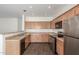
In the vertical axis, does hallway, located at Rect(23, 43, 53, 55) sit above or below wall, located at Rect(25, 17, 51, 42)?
below

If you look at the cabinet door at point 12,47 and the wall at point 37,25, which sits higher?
the wall at point 37,25

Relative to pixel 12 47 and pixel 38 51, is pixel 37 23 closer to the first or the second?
pixel 38 51

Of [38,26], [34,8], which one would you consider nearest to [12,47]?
[34,8]

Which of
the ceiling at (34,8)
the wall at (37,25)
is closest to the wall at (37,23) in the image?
the wall at (37,25)

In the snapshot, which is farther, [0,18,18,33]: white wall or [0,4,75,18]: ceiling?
[0,18,18,33]: white wall

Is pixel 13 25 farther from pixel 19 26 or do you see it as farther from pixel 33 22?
pixel 33 22

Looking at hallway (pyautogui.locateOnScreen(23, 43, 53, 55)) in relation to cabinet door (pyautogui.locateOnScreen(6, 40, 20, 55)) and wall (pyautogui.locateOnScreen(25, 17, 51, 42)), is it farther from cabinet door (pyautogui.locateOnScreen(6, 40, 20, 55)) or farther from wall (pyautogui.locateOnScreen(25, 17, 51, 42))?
wall (pyautogui.locateOnScreen(25, 17, 51, 42))

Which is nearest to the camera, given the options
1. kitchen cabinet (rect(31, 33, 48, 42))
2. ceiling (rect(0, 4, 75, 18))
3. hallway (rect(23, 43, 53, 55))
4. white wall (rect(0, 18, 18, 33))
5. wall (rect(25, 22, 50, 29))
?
ceiling (rect(0, 4, 75, 18))

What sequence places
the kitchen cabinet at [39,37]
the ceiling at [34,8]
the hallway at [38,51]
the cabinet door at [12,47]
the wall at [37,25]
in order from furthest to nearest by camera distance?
the wall at [37,25] < the kitchen cabinet at [39,37] < the hallway at [38,51] < the ceiling at [34,8] < the cabinet door at [12,47]

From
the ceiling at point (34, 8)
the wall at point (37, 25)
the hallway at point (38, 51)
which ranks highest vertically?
the ceiling at point (34, 8)

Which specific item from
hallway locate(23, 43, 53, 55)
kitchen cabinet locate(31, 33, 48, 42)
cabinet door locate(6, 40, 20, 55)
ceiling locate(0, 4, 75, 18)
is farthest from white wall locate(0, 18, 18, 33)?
cabinet door locate(6, 40, 20, 55)

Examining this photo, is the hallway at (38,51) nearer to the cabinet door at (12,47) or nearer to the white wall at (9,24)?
the cabinet door at (12,47)
